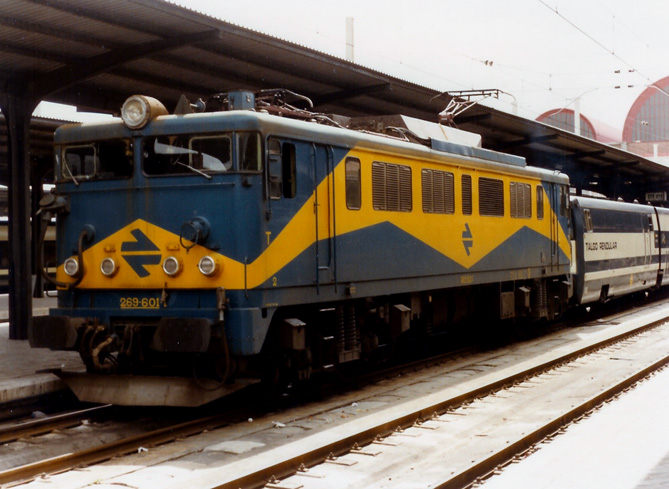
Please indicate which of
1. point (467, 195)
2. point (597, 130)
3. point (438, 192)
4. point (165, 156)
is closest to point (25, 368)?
point (165, 156)

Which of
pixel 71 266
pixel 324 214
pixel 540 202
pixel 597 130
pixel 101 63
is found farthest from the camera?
pixel 597 130

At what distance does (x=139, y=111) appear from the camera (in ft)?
32.3

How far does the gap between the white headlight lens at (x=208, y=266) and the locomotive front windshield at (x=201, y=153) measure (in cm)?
100

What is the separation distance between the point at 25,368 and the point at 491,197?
315 inches

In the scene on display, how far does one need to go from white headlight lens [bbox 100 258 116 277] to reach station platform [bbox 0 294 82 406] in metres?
1.49

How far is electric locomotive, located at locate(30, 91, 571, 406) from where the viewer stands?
932cm

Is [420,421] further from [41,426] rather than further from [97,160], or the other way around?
[97,160]

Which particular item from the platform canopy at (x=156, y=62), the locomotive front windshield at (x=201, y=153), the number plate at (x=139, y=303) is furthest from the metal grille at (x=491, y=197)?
the number plate at (x=139, y=303)

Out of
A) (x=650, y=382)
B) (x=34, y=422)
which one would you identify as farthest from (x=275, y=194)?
(x=650, y=382)

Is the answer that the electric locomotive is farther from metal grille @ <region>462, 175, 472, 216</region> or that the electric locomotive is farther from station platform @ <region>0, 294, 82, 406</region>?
metal grille @ <region>462, 175, 472, 216</region>

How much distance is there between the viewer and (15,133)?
48.2 ft

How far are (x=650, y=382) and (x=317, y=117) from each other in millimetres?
5987

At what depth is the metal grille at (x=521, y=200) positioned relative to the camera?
15.8 metres

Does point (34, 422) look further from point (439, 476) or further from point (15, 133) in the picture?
point (15, 133)
